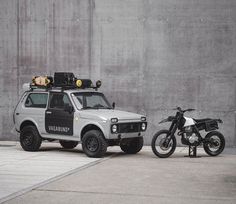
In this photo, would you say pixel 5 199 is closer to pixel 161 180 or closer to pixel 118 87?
pixel 161 180

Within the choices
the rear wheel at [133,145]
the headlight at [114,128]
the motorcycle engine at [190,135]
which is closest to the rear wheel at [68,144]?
the rear wheel at [133,145]

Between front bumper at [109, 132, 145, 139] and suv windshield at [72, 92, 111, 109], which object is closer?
front bumper at [109, 132, 145, 139]

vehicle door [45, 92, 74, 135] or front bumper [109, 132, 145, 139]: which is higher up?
vehicle door [45, 92, 74, 135]

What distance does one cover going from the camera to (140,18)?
1727 centimetres

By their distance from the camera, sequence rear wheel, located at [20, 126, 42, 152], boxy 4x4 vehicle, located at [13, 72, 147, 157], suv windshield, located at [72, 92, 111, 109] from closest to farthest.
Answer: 1. boxy 4x4 vehicle, located at [13, 72, 147, 157]
2. suv windshield, located at [72, 92, 111, 109]
3. rear wheel, located at [20, 126, 42, 152]

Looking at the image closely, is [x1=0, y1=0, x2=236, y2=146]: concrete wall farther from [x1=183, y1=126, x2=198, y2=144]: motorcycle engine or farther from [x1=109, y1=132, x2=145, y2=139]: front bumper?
[x1=109, y1=132, x2=145, y2=139]: front bumper

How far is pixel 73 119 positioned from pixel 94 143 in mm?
938

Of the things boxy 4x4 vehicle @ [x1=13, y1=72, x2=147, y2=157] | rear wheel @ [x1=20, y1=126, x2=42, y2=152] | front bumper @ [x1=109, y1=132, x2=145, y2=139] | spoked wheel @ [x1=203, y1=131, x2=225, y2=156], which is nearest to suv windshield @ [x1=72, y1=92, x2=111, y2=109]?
boxy 4x4 vehicle @ [x1=13, y1=72, x2=147, y2=157]

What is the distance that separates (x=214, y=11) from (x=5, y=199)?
10425 millimetres

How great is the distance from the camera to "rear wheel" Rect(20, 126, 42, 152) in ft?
49.1

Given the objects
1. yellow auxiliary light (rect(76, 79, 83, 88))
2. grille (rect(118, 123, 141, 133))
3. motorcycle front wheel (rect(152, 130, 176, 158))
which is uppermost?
yellow auxiliary light (rect(76, 79, 83, 88))

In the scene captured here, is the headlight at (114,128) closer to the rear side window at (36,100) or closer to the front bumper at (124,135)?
the front bumper at (124,135)

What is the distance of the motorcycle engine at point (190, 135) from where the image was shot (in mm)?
14219

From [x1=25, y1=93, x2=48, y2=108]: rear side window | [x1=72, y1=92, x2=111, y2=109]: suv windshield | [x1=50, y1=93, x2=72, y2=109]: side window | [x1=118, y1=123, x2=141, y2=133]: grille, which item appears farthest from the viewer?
[x1=25, y1=93, x2=48, y2=108]: rear side window
